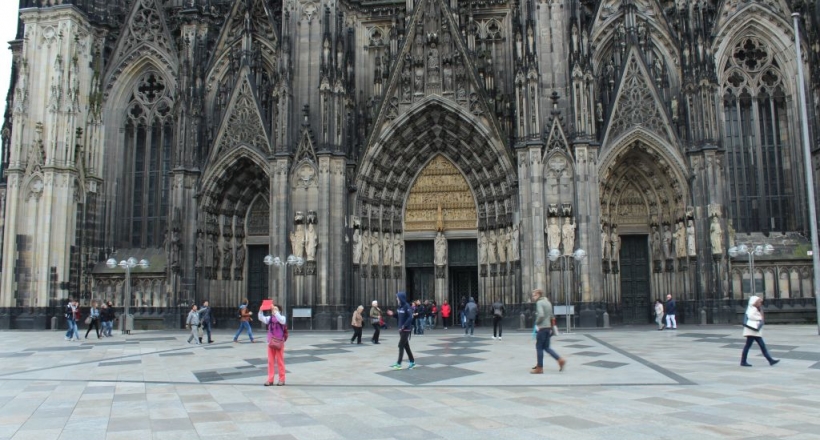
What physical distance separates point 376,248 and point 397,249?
4.38 ft

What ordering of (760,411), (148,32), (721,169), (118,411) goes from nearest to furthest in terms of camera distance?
1. (760,411)
2. (118,411)
3. (721,169)
4. (148,32)

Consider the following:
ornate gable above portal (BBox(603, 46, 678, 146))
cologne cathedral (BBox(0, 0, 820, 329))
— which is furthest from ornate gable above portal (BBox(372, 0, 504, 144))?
ornate gable above portal (BBox(603, 46, 678, 146))

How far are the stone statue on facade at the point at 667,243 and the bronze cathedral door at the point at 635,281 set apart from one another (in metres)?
1.10

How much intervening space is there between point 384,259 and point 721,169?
16.3 m

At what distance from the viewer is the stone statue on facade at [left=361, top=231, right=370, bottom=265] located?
32.8m

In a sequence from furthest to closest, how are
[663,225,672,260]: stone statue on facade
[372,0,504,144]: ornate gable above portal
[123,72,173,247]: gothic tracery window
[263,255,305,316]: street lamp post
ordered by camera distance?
[123,72,173,247]: gothic tracery window < [372,0,504,144]: ornate gable above portal < [663,225,672,260]: stone statue on facade < [263,255,305,316]: street lamp post

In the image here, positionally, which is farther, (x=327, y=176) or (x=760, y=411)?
(x=327, y=176)

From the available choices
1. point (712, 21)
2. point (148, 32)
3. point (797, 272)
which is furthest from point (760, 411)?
point (148, 32)

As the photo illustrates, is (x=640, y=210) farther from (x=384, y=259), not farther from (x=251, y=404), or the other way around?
(x=251, y=404)

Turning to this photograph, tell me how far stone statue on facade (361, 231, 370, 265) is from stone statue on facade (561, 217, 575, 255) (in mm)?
9596

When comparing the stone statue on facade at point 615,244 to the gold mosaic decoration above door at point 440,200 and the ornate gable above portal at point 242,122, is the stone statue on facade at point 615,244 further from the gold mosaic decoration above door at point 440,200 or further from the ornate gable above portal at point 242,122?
the ornate gable above portal at point 242,122

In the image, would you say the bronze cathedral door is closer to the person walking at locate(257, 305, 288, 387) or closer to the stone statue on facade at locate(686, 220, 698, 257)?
the stone statue on facade at locate(686, 220, 698, 257)

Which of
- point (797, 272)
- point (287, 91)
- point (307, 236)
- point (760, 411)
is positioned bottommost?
point (760, 411)

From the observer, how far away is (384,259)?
111ft
